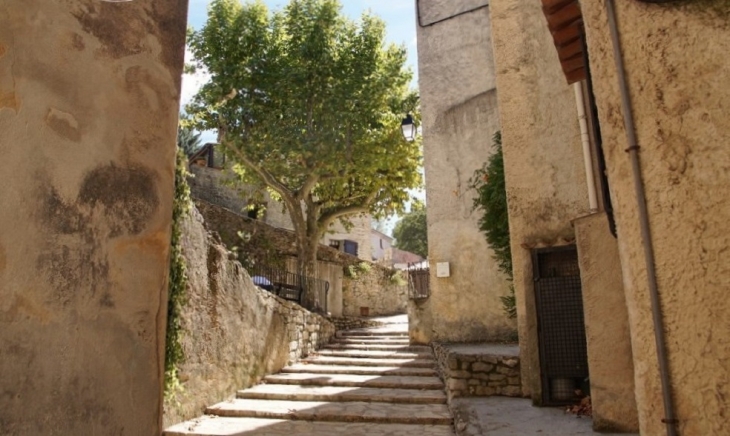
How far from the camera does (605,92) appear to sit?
87.0 inches

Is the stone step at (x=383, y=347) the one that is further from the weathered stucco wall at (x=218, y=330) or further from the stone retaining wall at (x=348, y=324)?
the weathered stucco wall at (x=218, y=330)

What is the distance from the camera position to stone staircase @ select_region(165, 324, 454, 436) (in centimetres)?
565

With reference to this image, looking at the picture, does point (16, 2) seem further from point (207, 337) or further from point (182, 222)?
point (207, 337)

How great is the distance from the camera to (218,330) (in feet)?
21.0

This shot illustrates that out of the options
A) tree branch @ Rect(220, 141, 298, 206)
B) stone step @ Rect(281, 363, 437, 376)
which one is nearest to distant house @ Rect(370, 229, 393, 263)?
tree branch @ Rect(220, 141, 298, 206)

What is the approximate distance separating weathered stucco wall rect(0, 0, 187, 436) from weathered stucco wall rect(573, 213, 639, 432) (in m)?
3.73

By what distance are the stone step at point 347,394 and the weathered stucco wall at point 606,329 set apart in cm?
277

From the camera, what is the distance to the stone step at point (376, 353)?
396 inches

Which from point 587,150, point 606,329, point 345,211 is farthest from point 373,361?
point 345,211

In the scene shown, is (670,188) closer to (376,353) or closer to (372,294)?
(376,353)

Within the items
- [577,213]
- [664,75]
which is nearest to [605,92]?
[664,75]

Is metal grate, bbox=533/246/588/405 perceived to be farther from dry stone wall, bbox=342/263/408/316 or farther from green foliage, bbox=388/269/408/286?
green foliage, bbox=388/269/408/286

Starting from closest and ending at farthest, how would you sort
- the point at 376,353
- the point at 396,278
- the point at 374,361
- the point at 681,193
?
the point at 681,193, the point at 374,361, the point at 376,353, the point at 396,278

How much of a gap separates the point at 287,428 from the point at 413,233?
36.2m
